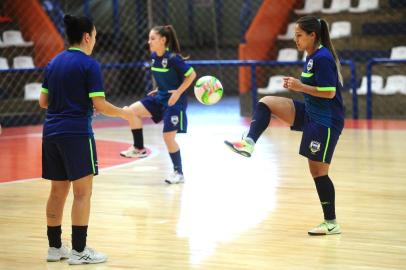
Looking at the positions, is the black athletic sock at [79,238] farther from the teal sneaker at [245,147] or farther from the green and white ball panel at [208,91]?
the green and white ball panel at [208,91]

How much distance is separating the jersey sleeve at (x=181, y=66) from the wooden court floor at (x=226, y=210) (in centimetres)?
108

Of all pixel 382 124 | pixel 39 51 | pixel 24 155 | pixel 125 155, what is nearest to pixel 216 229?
pixel 125 155

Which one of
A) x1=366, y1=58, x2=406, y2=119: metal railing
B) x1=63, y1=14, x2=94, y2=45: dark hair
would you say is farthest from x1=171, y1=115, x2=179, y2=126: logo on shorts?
x1=366, y1=58, x2=406, y2=119: metal railing

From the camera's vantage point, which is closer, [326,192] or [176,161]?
[326,192]

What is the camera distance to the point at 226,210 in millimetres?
6465

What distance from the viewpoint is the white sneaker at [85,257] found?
4906 mm

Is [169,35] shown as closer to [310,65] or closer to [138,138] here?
[138,138]

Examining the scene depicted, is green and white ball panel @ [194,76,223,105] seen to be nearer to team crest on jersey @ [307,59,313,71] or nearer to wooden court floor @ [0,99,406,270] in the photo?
wooden court floor @ [0,99,406,270]

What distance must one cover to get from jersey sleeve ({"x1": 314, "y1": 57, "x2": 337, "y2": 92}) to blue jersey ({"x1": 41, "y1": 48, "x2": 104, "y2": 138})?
1483 millimetres

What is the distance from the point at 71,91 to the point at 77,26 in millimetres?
395

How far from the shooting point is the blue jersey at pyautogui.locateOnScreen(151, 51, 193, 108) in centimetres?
772

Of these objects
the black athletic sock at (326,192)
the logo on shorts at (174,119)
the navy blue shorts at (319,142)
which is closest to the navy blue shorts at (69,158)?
the navy blue shorts at (319,142)

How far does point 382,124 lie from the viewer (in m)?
11.6

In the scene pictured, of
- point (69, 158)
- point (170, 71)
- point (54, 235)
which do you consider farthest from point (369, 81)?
point (69, 158)
